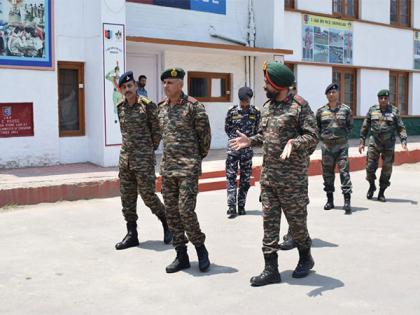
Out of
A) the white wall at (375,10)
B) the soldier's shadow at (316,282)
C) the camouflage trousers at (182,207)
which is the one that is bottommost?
the soldier's shadow at (316,282)

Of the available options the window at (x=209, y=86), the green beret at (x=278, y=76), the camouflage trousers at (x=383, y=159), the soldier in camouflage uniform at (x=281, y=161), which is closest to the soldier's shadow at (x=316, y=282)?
the soldier in camouflage uniform at (x=281, y=161)

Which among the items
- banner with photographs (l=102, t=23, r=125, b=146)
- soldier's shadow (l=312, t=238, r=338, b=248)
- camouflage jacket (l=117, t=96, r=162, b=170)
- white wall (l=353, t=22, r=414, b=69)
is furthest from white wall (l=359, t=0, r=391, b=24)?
camouflage jacket (l=117, t=96, r=162, b=170)

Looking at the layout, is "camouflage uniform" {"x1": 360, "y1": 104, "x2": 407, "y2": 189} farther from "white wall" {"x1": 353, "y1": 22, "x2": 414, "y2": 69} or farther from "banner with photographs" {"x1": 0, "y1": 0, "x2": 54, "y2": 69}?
"white wall" {"x1": 353, "y1": 22, "x2": 414, "y2": 69}

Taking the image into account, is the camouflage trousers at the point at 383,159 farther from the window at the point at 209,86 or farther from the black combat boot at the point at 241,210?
the window at the point at 209,86

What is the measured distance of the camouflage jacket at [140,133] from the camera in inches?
232

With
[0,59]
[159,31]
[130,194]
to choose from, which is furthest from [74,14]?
[130,194]

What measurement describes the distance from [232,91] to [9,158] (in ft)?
21.5

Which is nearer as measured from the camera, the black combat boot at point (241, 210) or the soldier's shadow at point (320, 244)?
the soldier's shadow at point (320, 244)

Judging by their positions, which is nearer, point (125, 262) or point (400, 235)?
point (125, 262)

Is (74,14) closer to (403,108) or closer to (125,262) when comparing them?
(125,262)

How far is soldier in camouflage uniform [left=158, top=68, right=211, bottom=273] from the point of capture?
5.07 metres

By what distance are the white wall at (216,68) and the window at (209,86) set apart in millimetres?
130

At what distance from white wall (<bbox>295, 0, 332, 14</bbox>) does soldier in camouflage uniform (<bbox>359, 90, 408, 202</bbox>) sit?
8.30m

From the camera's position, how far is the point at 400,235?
261 inches
